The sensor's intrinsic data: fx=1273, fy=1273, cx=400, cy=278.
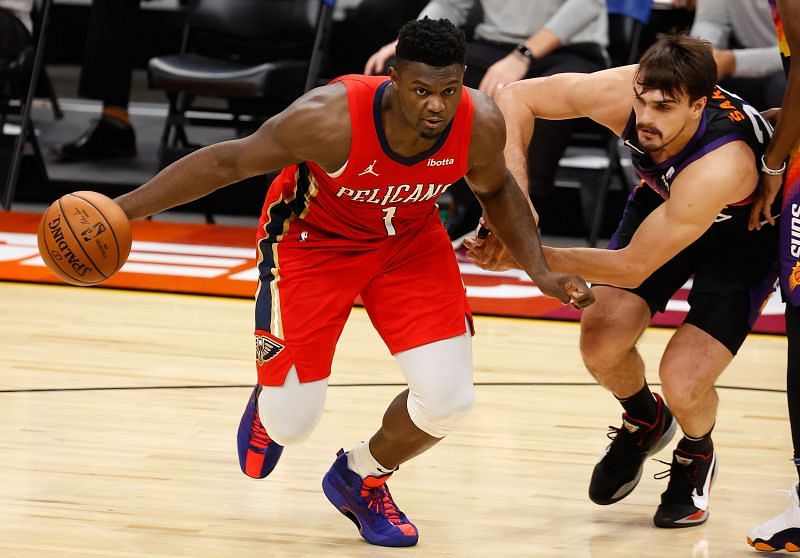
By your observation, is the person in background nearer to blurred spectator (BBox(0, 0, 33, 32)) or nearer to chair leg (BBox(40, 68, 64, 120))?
blurred spectator (BBox(0, 0, 33, 32))

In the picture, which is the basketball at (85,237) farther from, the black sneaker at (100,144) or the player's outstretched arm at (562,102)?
the black sneaker at (100,144)

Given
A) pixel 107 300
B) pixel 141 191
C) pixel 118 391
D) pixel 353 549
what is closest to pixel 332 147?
pixel 141 191

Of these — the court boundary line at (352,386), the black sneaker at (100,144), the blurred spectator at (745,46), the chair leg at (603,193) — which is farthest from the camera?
the black sneaker at (100,144)

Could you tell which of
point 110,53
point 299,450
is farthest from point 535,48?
point 299,450

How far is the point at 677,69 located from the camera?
3398 mm

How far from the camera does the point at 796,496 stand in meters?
3.47

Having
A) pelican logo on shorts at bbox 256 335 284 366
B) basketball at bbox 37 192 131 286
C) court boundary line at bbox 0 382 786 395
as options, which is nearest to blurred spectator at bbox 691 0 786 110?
court boundary line at bbox 0 382 786 395

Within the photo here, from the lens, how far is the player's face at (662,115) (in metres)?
3.43

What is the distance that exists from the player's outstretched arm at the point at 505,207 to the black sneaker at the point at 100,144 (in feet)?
17.9

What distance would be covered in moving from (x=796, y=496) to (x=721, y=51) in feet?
12.3

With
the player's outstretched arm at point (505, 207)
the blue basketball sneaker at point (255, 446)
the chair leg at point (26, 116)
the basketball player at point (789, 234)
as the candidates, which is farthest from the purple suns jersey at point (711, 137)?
the chair leg at point (26, 116)

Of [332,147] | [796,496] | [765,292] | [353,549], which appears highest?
[332,147]

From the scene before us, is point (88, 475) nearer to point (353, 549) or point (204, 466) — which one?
point (204, 466)

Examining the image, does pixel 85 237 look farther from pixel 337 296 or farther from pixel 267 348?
pixel 337 296
